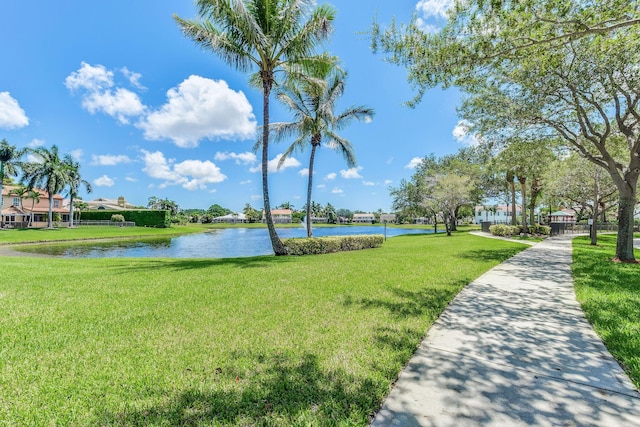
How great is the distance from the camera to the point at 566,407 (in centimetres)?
236

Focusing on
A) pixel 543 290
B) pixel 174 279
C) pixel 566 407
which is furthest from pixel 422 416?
pixel 174 279

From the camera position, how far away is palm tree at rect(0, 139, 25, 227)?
97.3 feet

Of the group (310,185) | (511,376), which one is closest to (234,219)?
(310,185)

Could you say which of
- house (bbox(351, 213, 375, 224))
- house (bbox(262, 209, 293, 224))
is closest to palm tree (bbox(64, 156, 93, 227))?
house (bbox(262, 209, 293, 224))

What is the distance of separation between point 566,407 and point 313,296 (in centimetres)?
380

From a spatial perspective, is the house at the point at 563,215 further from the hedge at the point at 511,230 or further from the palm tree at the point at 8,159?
the palm tree at the point at 8,159

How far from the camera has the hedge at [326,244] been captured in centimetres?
1273

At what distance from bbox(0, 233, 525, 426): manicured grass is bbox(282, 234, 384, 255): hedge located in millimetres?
6080

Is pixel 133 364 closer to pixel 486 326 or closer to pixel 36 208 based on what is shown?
pixel 486 326

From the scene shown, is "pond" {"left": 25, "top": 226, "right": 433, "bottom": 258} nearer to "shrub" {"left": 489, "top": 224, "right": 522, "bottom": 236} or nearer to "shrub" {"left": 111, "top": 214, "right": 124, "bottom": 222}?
"shrub" {"left": 489, "top": 224, "right": 522, "bottom": 236}

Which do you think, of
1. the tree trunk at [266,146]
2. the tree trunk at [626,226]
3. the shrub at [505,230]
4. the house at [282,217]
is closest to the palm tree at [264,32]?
the tree trunk at [266,146]

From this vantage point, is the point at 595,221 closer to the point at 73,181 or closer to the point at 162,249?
the point at 162,249

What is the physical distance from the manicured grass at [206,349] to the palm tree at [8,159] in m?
35.3

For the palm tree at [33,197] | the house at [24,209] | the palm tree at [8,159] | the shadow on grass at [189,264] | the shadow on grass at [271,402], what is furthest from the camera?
the house at [24,209]
